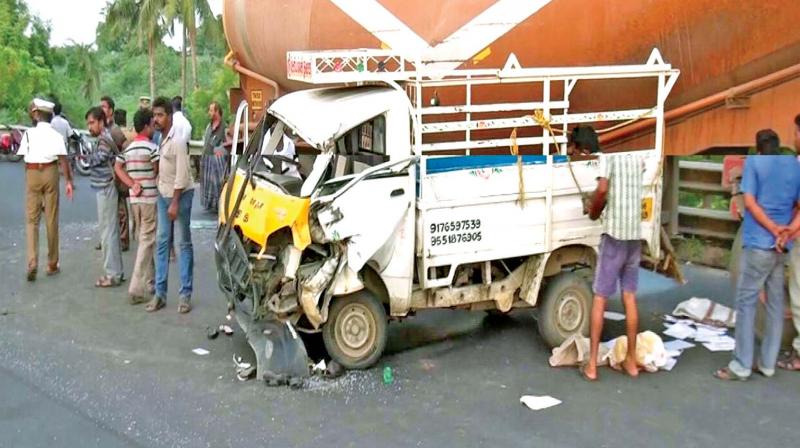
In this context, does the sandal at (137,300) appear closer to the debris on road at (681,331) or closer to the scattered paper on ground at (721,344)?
the debris on road at (681,331)

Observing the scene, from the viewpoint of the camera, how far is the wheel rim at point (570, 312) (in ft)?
19.9

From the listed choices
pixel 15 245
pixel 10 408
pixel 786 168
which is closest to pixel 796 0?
pixel 786 168

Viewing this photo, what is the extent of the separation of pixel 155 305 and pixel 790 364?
4.96 m

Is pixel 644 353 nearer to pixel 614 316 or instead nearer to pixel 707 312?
pixel 614 316

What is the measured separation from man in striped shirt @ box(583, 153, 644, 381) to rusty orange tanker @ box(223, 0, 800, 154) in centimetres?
119

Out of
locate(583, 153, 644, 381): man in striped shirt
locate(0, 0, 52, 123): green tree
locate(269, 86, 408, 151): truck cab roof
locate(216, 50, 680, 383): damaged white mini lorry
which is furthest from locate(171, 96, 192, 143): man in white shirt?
locate(0, 0, 52, 123): green tree

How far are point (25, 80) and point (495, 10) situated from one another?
2331 cm

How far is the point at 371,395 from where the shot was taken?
5172mm

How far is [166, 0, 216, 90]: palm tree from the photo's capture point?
2912 centimetres

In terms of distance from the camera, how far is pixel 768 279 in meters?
5.39

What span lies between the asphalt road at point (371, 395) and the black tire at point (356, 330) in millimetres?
126

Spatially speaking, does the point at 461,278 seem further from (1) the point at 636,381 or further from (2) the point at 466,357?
(1) the point at 636,381

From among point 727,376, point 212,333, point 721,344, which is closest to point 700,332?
point 721,344

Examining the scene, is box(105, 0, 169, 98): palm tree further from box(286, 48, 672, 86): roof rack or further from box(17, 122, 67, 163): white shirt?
box(286, 48, 672, 86): roof rack
